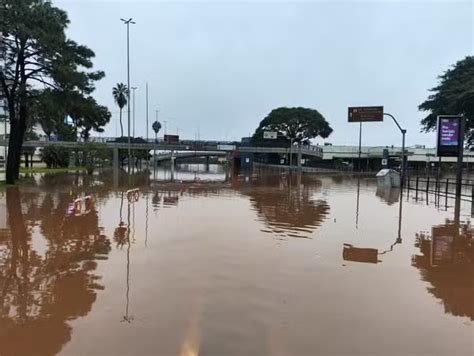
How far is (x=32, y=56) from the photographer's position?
3228cm

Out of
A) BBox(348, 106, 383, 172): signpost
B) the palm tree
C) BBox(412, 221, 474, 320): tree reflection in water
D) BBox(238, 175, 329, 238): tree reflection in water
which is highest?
the palm tree

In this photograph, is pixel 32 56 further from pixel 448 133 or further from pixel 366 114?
pixel 366 114

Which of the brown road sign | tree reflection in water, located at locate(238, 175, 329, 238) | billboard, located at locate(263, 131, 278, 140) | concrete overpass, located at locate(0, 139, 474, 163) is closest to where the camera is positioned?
tree reflection in water, located at locate(238, 175, 329, 238)

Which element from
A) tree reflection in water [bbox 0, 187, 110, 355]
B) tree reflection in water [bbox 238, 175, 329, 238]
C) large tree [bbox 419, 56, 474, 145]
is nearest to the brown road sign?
large tree [bbox 419, 56, 474, 145]

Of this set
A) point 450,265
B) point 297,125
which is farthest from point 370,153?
point 450,265

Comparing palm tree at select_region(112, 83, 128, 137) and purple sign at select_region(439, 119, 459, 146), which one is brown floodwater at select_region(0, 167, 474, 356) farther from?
palm tree at select_region(112, 83, 128, 137)

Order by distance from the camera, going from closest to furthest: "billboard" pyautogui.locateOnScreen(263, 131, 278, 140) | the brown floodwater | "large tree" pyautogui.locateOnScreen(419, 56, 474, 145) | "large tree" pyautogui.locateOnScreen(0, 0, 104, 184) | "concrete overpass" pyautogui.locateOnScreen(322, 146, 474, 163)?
the brown floodwater < "large tree" pyautogui.locateOnScreen(0, 0, 104, 184) < "large tree" pyautogui.locateOnScreen(419, 56, 474, 145) < "billboard" pyautogui.locateOnScreen(263, 131, 278, 140) < "concrete overpass" pyautogui.locateOnScreen(322, 146, 474, 163)

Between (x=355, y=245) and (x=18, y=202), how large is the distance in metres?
16.6

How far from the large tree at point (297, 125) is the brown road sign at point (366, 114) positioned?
2064 inches

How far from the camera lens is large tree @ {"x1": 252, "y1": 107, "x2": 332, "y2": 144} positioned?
119 m

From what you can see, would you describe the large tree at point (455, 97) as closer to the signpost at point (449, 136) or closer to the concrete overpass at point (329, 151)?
the signpost at point (449, 136)

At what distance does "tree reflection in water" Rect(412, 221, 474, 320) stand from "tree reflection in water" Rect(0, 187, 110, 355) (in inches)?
224

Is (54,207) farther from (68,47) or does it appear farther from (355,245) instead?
(68,47)

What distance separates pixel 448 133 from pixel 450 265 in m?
21.8
